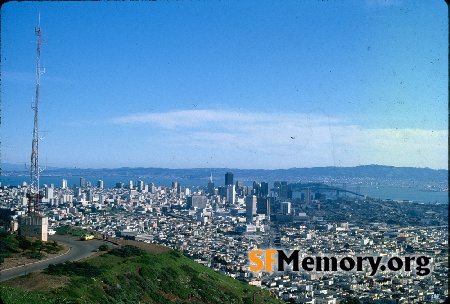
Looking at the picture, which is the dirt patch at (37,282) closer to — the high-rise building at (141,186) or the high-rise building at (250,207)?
the high-rise building at (250,207)

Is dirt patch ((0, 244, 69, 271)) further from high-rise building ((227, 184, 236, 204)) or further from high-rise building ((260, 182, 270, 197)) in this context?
high-rise building ((227, 184, 236, 204))

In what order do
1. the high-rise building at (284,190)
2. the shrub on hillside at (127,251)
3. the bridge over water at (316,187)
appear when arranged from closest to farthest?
the shrub on hillside at (127,251) → the bridge over water at (316,187) → the high-rise building at (284,190)

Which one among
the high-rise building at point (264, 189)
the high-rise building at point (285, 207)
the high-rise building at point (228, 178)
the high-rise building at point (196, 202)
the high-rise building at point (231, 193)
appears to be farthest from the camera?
the high-rise building at point (228, 178)

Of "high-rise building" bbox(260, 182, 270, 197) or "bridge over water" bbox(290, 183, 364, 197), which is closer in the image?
"bridge over water" bbox(290, 183, 364, 197)

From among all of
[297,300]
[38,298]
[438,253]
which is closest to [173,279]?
[297,300]

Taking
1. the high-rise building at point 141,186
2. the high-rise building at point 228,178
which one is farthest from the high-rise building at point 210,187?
the high-rise building at point 141,186

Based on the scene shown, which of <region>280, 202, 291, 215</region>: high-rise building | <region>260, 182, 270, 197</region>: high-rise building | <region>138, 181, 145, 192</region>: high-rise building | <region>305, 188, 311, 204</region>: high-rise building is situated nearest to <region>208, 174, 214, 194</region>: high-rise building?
<region>260, 182, 270, 197</region>: high-rise building
